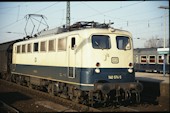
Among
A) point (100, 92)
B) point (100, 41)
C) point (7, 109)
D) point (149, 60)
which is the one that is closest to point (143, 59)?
point (149, 60)

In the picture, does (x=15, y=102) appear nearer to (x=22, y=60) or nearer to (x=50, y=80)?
(x=50, y=80)

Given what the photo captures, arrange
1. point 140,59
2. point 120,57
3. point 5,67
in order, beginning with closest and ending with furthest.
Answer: point 120,57, point 5,67, point 140,59

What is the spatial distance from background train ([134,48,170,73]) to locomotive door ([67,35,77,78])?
19971 millimetres

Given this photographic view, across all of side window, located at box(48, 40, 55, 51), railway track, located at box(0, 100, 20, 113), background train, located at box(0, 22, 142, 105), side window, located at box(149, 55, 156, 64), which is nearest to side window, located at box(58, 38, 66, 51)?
background train, located at box(0, 22, 142, 105)

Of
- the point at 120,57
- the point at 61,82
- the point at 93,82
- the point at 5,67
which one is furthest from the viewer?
the point at 5,67

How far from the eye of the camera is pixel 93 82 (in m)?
10.4

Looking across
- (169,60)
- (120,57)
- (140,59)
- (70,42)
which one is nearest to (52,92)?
(70,42)

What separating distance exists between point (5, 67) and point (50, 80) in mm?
11170

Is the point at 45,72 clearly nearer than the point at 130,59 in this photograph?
No

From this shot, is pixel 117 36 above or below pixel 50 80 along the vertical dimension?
above

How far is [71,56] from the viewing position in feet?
37.6

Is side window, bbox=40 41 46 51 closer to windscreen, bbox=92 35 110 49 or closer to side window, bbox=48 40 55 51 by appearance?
side window, bbox=48 40 55 51

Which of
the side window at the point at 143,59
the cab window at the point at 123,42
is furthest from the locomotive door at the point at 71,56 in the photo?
the side window at the point at 143,59

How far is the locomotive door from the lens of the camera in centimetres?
1126
